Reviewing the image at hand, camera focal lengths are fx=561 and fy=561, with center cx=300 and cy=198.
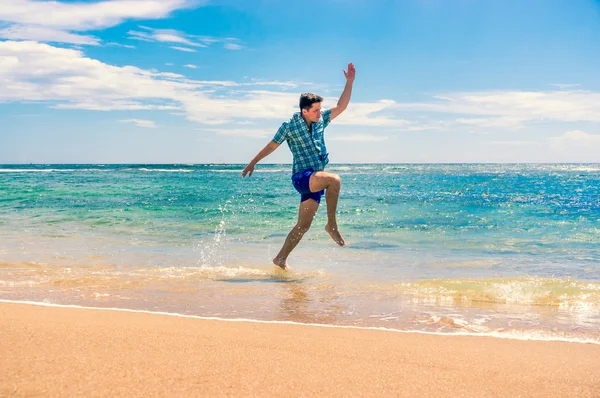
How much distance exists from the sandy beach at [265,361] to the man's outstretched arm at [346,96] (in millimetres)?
3596

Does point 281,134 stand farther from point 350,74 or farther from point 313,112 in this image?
point 350,74

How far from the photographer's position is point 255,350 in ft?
9.87

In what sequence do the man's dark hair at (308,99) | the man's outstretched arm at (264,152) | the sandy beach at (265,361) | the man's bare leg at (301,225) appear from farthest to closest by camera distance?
the man's bare leg at (301,225), the man's outstretched arm at (264,152), the man's dark hair at (308,99), the sandy beach at (265,361)

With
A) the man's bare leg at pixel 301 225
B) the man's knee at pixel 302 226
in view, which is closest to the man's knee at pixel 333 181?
the man's bare leg at pixel 301 225

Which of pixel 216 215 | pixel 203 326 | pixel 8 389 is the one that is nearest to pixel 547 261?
pixel 203 326

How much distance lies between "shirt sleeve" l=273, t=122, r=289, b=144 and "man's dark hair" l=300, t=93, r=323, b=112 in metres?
0.30

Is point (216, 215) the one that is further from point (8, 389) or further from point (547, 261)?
point (8, 389)

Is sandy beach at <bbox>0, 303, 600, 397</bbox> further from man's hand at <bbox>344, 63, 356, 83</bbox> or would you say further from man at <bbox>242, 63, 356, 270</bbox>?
man's hand at <bbox>344, 63, 356, 83</bbox>

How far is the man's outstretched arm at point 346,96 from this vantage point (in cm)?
675

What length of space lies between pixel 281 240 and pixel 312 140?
11.7ft

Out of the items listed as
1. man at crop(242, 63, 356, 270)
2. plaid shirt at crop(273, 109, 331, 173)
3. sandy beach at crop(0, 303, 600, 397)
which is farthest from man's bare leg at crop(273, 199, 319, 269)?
sandy beach at crop(0, 303, 600, 397)

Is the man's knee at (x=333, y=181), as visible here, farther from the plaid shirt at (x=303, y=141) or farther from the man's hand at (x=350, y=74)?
the man's hand at (x=350, y=74)

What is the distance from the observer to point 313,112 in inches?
249

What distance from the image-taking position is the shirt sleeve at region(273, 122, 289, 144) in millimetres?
6398
